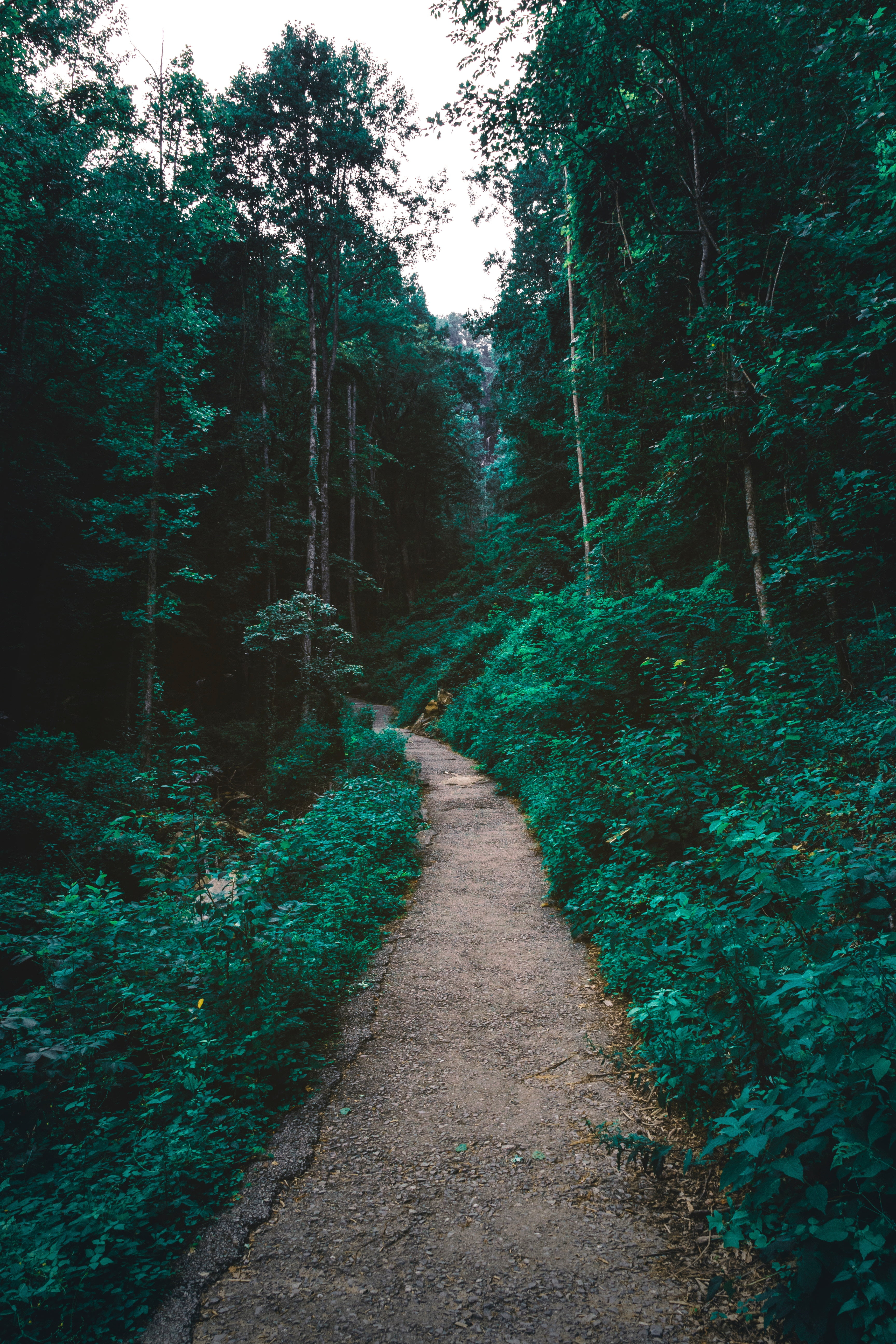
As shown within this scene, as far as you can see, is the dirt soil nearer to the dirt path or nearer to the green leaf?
the dirt path

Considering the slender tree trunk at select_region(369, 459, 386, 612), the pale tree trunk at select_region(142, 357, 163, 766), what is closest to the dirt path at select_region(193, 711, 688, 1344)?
the pale tree trunk at select_region(142, 357, 163, 766)

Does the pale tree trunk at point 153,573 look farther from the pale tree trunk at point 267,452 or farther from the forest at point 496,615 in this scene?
the pale tree trunk at point 267,452

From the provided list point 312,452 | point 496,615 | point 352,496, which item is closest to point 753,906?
point 312,452

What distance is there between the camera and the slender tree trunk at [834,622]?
667cm

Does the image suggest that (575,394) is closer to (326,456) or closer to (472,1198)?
(326,456)

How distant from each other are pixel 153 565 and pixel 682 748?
13.2 m

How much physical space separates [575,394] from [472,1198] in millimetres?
16140

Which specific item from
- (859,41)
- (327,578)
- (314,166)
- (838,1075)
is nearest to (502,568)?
(327,578)

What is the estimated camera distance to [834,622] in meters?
6.97

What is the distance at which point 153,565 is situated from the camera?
45.9ft

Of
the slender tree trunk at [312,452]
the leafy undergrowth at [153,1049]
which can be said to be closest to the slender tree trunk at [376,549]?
the slender tree trunk at [312,452]

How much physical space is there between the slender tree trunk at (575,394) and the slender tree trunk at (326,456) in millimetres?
6709

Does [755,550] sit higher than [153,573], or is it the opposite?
[153,573]

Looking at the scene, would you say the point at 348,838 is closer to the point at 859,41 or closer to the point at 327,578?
the point at 859,41
